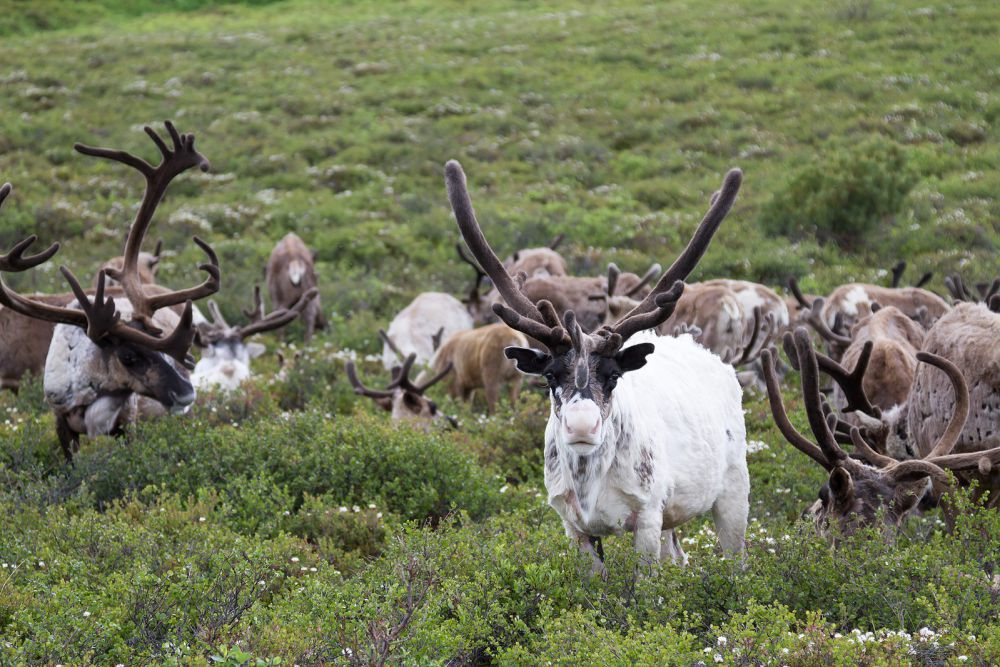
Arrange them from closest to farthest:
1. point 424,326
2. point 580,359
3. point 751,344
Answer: point 580,359
point 751,344
point 424,326

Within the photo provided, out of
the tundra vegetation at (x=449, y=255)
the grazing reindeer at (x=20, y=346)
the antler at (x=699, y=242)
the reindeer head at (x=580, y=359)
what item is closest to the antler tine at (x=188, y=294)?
the tundra vegetation at (x=449, y=255)

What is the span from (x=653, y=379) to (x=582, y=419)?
1.23 metres

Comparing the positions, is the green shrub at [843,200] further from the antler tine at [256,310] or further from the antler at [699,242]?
the antler at [699,242]

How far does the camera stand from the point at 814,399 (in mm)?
6164

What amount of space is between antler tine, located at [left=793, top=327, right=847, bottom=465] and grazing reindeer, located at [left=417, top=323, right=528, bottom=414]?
5583 mm

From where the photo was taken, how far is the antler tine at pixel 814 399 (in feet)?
19.8

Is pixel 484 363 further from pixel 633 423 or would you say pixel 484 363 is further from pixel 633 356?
pixel 633 356

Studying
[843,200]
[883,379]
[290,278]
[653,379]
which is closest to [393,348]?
[290,278]

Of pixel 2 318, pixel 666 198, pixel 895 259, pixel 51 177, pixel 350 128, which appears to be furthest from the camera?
pixel 350 128

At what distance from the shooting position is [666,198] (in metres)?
22.4

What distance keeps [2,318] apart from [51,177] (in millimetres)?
14859

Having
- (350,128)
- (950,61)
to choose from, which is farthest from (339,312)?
(950,61)

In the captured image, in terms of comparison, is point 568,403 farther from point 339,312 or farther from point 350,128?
point 350,128

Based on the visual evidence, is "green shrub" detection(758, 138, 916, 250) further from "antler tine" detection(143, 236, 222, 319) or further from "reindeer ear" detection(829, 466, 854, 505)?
"reindeer ear" detection(829, 466, 854, 505)
